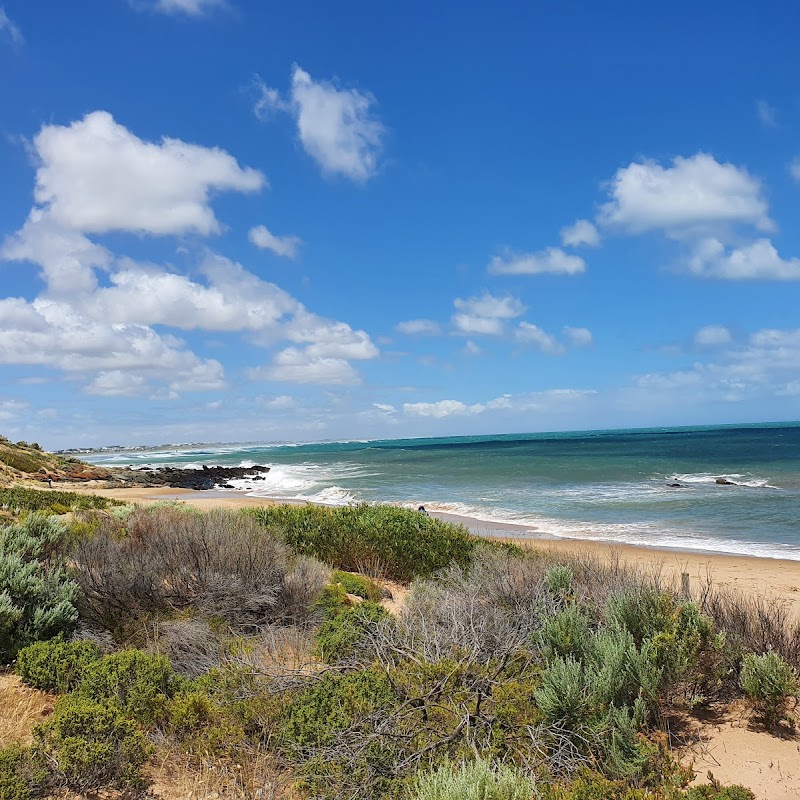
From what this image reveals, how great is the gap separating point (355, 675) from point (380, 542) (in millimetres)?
6242

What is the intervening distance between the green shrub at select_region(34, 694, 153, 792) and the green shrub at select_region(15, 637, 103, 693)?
30.3 inches

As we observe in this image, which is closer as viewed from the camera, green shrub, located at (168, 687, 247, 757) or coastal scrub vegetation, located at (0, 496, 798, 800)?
coastal scrub vegetation, located at (0, 496, 798, 800)

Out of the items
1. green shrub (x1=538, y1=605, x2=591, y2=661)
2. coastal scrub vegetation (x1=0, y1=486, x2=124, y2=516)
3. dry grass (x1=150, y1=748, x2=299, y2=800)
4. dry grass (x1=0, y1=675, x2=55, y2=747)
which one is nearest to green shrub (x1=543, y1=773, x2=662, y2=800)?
green shrub (x1=538, y1=605, x2=591, y2=661)

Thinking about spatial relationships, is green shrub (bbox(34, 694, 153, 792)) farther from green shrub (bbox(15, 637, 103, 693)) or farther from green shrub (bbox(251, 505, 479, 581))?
green shrub (bbox(251, 505, 479, 581))

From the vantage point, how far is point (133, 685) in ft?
14.5

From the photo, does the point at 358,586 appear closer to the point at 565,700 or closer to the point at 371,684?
the point at 371,684

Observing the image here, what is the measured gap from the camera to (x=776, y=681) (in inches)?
178

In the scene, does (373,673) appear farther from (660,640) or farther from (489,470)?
(489,470)

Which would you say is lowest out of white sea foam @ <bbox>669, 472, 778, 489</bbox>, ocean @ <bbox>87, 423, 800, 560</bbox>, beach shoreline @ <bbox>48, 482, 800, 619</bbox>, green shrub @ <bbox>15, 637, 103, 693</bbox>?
white sea foam @ <bbox>669, 472, 778, 489</bbox>

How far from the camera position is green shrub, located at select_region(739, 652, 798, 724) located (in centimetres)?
452

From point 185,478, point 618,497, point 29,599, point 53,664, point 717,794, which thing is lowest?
point 618,497

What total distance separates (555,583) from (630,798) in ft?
10.4

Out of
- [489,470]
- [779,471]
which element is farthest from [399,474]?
[779,471]

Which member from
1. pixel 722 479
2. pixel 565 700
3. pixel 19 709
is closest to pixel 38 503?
pixel 19 709
